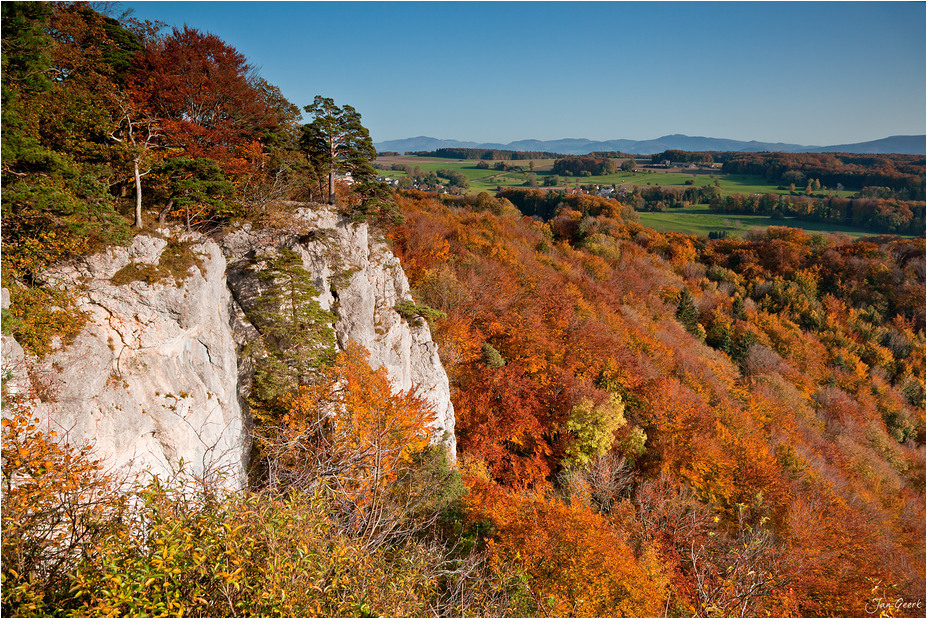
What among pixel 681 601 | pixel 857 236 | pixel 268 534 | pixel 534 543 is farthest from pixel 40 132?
pixel 857 236

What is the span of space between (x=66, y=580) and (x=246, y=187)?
51.9ft

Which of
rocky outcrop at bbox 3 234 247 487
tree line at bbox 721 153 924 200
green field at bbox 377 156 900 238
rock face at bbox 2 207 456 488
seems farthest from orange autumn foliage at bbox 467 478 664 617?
tree line at bbox 721 153 924 200

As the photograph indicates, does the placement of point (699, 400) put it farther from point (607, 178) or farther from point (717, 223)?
point (607, 178)

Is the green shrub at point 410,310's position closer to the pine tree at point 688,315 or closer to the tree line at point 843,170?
the pine tree at point 688,315

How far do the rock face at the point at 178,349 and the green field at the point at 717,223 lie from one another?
8289cm

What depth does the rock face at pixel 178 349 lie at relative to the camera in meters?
10.1

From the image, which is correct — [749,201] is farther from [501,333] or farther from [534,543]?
[534,543]

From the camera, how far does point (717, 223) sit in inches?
3656

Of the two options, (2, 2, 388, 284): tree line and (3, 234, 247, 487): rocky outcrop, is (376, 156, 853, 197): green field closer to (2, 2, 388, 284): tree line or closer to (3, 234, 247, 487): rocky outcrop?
(2, 2, 388, 284): tree line

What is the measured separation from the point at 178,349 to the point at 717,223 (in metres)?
106

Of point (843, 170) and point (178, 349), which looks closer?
point (178, 349)

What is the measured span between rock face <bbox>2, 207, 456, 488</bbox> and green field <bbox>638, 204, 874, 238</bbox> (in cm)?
8289

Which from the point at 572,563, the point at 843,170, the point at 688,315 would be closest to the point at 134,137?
the point at 572,563

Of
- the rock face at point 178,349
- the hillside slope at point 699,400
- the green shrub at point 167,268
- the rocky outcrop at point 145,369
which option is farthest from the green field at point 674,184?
the rocky outcrop at point 145,369
